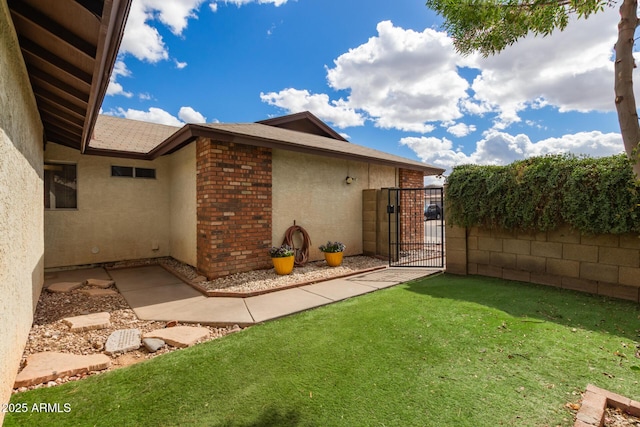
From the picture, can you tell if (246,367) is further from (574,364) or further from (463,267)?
(463,267)

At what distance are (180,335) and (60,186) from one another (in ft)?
20.4

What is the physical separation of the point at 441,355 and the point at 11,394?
3774 millimetres

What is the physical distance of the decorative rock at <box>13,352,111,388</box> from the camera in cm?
250

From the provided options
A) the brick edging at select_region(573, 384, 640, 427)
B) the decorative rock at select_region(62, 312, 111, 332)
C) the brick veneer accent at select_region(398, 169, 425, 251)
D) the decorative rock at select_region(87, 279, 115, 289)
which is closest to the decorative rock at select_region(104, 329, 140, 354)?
the decorative rock at select_region(62, 312, 111, 332)

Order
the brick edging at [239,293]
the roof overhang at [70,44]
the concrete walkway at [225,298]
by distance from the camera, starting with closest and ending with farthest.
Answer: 1. the roof overhang at [70,44]
2. the concrete walkway at [225,298]
3. the brick edging at [239,293]

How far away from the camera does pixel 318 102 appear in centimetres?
1877

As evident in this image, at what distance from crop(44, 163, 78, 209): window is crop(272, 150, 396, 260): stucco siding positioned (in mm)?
5086

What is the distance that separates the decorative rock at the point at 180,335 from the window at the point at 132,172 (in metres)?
5.68

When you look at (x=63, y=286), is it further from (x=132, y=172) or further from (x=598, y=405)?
(x=598, y=405)

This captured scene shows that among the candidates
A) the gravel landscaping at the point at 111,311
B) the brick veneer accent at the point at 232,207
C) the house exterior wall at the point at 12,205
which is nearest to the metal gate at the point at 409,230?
the gravel landscaping at the point at 111,311

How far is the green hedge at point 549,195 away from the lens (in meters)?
4.21

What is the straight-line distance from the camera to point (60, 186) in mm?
6898

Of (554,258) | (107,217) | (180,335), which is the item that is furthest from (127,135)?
(554,258)

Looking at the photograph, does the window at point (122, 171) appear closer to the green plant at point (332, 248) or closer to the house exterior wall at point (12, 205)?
the house exterior wall at point (12, 205)
